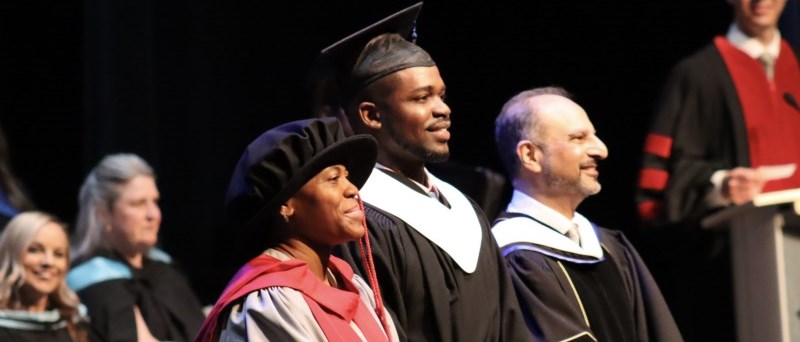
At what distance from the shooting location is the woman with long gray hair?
21.6ft

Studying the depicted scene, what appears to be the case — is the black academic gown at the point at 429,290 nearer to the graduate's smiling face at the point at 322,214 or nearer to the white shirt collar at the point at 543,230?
the graduate's smiling face at the point at 322,214

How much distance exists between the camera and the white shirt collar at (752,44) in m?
6.44

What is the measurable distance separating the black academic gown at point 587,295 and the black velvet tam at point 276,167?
107 centimetres

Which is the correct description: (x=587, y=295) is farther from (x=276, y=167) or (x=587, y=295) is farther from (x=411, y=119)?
(x=276, y=167)

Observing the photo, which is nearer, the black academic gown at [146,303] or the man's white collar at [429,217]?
the man's white collar at [429,217]

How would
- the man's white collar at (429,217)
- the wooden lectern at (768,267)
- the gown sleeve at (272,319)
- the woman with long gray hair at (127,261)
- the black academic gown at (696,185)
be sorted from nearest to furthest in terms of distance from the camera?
the gown sleeve at (272,319) → the man's white collar at (429,217) → the wooden lectern at (768,267) → the black academic gown at (696,185) → the woman with long gray hair at (127,261)

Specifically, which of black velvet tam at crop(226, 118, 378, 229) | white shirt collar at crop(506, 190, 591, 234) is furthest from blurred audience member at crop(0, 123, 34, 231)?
black velvet tam at crop(226, 118, 378, 229)

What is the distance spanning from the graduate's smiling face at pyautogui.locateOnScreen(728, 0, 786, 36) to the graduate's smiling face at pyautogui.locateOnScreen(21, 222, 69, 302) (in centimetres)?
283

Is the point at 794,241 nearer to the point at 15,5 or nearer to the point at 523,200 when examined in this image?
the point at 523,200

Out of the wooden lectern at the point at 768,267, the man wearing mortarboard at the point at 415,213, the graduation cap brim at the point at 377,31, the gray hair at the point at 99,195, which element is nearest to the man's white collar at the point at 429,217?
the man wearing mortarboard at the point at 415,213

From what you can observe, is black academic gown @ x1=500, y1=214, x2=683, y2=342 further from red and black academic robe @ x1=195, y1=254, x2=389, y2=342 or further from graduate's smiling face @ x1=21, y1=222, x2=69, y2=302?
graduate's smiling face @ x1=21, y1=222, x2=69, y2=302

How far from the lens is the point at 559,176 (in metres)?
5.00

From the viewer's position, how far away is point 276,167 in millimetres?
3844

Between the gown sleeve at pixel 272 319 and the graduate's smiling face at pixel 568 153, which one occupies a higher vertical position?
the graduate's smiling face at pixel 568 153
